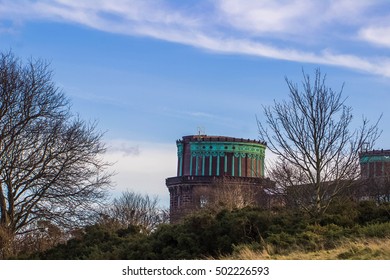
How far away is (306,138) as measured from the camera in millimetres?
22766

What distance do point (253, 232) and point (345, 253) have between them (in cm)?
634

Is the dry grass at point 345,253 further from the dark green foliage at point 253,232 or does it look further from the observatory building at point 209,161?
the observatory building at point 209,161

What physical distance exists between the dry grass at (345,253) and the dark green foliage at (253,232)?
1.04 metres

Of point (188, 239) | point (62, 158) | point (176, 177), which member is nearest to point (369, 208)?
point (188, 239)

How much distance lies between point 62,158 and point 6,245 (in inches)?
162

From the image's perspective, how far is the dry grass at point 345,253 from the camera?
13930 millimetres

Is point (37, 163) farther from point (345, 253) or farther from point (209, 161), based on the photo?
point (209, 161)

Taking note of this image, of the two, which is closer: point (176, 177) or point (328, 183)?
point (328, 183)

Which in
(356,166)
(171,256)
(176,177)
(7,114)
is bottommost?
(171,256)

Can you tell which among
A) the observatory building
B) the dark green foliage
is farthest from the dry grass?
the observatory building

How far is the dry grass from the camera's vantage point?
13.9 m

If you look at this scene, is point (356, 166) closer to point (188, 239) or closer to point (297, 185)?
point (297, 185)

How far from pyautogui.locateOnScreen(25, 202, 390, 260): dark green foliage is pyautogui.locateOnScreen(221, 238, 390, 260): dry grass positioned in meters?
1.04

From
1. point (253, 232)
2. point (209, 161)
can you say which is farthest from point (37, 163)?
point (209, 161)
